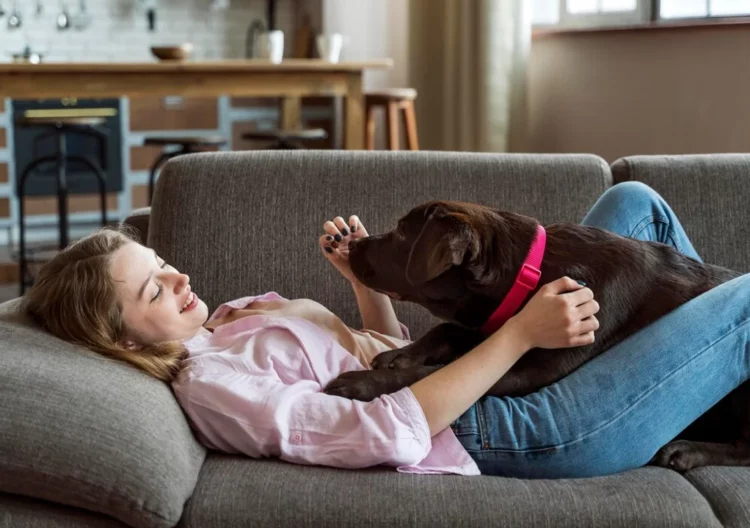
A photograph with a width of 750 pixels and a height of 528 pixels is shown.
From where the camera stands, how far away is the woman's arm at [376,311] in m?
2.12

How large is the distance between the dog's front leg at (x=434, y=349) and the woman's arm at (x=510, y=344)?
0.58 ft

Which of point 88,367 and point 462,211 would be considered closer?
point 88,367

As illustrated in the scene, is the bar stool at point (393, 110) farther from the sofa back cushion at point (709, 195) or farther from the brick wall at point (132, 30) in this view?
the sofa back cushion at point (709, 195)

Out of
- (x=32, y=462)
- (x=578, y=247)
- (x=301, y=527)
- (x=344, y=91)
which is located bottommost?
(x=301, y=527)

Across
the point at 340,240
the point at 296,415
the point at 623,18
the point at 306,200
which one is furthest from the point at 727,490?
the point at 623,18

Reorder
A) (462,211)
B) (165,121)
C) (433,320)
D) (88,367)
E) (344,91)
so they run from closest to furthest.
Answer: (88,367) < (462,211) < (433,320) < (344,91) < (165,121)

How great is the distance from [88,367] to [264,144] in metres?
5.70

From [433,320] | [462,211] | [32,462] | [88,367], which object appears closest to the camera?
[32,462]

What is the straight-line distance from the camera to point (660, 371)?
1718 mm

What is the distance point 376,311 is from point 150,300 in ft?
1.80

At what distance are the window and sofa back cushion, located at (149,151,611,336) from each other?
2320 millimetres

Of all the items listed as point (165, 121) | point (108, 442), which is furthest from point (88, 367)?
point (165, 121)

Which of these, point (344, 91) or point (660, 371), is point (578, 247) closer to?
point (660, 371)

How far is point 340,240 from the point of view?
203cm
